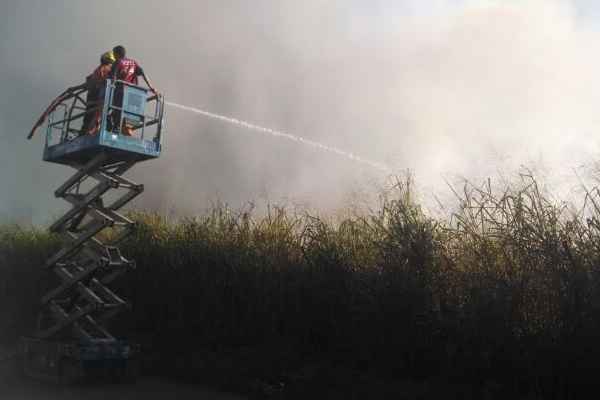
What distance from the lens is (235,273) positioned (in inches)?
348

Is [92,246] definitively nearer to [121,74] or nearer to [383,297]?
[121,74]

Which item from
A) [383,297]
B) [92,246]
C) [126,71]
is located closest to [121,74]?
[126,71]

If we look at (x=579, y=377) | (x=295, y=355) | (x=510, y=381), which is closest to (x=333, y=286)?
(x=295, y=355)

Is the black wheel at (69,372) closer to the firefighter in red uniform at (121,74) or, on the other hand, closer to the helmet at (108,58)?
the firefighter in red uniform at (121,74)

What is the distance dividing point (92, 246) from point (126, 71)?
2726 millimetres

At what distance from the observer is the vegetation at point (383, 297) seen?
18.8 feet

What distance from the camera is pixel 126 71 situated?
8156mm

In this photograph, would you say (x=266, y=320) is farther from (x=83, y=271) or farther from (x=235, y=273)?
(x=83, y=271)

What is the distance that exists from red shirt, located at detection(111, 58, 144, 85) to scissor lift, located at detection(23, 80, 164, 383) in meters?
0.18

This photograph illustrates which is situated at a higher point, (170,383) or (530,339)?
(530,339)

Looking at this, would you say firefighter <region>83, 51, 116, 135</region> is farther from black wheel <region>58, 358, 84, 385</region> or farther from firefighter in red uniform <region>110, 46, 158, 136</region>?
black wheel <region>58, 358, 84, 385</region>

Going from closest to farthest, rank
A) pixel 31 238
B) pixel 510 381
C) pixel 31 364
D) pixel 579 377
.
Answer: pixel 579 377
pixel 510 381
pixel 31 364
pixel 31 238

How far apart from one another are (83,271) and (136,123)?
2307 millimetres

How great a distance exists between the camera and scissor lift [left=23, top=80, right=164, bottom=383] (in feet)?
24.7
